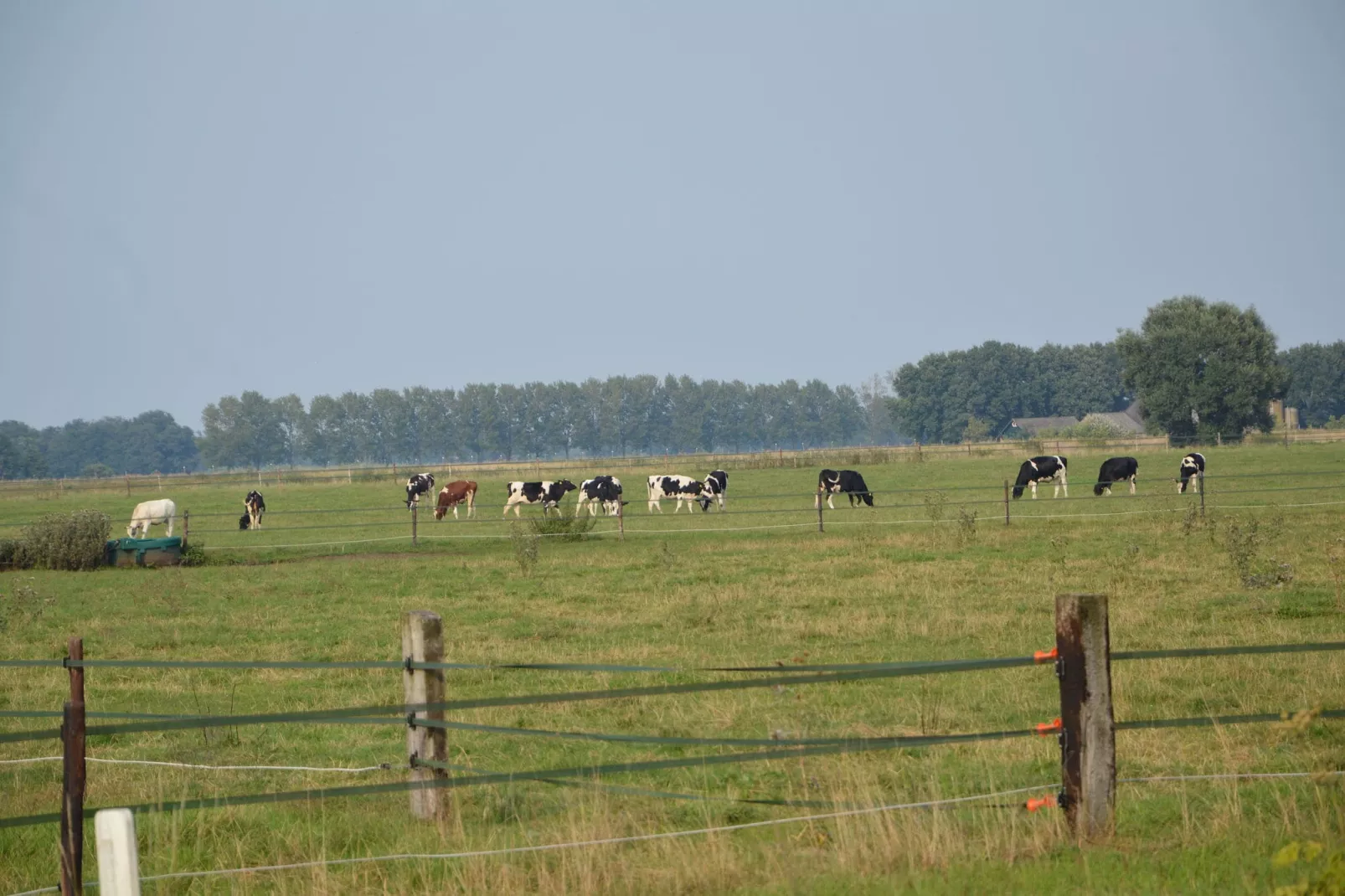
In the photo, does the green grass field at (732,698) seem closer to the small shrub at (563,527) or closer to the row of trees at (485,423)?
the small shrub at (563,527)

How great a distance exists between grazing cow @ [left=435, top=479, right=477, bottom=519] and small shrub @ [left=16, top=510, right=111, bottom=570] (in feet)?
41.1

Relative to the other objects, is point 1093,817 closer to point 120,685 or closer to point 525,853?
point 525,853

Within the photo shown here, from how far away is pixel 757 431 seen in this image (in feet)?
588

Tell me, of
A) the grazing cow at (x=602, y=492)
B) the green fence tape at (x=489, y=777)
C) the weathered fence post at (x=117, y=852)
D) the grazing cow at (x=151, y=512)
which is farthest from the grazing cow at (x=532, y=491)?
the weathered fence post at (x=117, y=852)

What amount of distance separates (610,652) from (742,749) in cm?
399

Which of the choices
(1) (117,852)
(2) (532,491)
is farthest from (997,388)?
(1) (117,852)

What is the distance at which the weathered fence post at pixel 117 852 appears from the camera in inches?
123

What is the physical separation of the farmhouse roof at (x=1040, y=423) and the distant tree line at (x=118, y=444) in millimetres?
116978

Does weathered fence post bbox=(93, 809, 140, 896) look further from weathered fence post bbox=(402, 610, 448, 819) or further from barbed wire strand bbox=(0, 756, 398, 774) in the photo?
barbed wire strand bbox=(0, 756, 398, 774)

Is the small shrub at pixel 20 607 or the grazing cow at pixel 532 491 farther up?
the grazing cow at pixel 532 491

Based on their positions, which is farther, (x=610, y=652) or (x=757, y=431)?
(x=757, y=431)

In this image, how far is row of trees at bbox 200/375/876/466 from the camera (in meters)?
164

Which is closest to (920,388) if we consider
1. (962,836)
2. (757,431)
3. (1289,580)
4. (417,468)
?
(757,431)

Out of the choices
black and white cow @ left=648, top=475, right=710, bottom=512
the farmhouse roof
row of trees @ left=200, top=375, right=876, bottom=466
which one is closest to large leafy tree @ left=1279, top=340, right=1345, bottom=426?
the farmhouse roof
